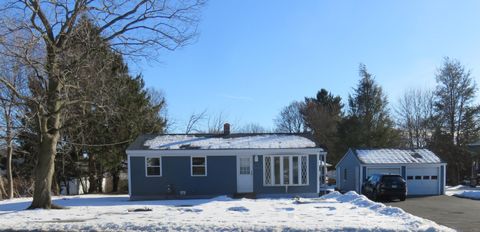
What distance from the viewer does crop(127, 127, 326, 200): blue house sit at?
26.6 metres

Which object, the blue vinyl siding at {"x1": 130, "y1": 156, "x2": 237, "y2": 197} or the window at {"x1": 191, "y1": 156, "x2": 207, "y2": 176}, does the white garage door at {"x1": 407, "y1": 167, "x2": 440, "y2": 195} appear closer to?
the blue vinyl siding at {"x1": 130, "y1": 156, "x2": 237, "y2": 197}

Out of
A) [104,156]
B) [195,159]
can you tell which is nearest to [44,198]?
[195,159]

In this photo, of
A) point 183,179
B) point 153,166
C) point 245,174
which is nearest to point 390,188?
point 245,174

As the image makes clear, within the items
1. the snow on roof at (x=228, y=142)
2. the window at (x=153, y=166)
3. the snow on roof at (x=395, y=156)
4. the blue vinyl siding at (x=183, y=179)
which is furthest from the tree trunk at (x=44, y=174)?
the snow on roof at (x=395, y=156)

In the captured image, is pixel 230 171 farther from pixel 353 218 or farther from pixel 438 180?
pixel 438 180

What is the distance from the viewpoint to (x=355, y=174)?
3766cm

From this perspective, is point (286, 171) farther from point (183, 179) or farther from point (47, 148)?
point (47, 148)

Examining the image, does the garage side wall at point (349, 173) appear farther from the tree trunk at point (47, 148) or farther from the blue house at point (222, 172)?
the tree trunk at point (47, 148)

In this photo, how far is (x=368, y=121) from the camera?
166 ft

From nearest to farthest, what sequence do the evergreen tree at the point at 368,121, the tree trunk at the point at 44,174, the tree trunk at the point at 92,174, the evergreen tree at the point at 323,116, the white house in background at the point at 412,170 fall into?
1. the tree trunk at the point at 44,174
2. the white house in background at the point at 412,170
3. the tree trunk at the point at 92,174
4. the evergreen tree at the point at 368,121
5. the evergreen tree at the point at 323,116

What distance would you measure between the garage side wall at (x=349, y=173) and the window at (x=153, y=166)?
53.8 feet

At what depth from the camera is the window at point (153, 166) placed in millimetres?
26750

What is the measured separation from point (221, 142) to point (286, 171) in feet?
14.0

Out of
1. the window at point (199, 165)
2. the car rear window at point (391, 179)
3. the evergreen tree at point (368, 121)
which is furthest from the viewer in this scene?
the evergreen tree at point (368, 121)
